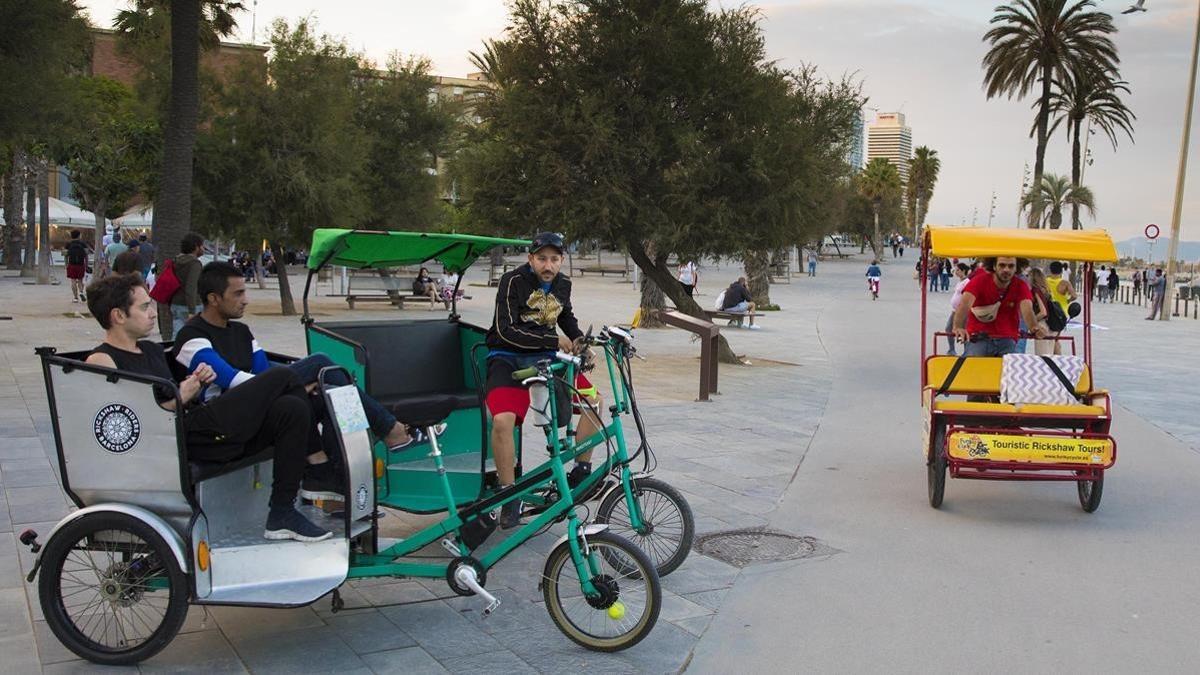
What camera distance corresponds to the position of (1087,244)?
8250 mm

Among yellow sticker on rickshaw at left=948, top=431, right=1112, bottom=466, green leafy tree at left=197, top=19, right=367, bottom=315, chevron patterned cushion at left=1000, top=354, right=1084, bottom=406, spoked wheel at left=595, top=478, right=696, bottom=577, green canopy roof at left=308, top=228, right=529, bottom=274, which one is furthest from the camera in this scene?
green leafy tree at left=197, top=19, right=367, bottom=315

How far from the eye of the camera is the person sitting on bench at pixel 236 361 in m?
5.02

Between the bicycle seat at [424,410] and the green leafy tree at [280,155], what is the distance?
1740cm

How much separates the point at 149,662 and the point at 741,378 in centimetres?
1187

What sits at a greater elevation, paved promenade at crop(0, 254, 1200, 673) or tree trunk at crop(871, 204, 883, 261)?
tree trunk at crop(871, 204, 883, 261)

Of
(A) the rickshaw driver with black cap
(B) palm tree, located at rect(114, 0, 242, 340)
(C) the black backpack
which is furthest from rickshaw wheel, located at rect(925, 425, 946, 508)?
(B) palm tree, located at rect(114, 0, 242, 340)

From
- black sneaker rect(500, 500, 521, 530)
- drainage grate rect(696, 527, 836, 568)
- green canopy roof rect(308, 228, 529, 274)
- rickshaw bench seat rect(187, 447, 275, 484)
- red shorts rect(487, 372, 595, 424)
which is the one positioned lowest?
drainage grate rect(696, 527, 836, 568)

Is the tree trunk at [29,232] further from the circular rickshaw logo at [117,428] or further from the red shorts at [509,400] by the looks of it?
the circular rickshaw logo at [117,428]

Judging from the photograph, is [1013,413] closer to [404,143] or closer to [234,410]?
[234,410]

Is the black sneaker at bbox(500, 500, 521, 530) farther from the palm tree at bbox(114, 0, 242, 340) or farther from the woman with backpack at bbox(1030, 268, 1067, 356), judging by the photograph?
the palm tree at bbox(114, 0, 242, 340)

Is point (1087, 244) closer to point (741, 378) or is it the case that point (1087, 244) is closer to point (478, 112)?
point (741, 378)

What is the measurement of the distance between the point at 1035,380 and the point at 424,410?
4688mm

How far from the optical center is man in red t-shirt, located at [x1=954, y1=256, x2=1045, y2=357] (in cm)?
898

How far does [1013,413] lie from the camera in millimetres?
7648
